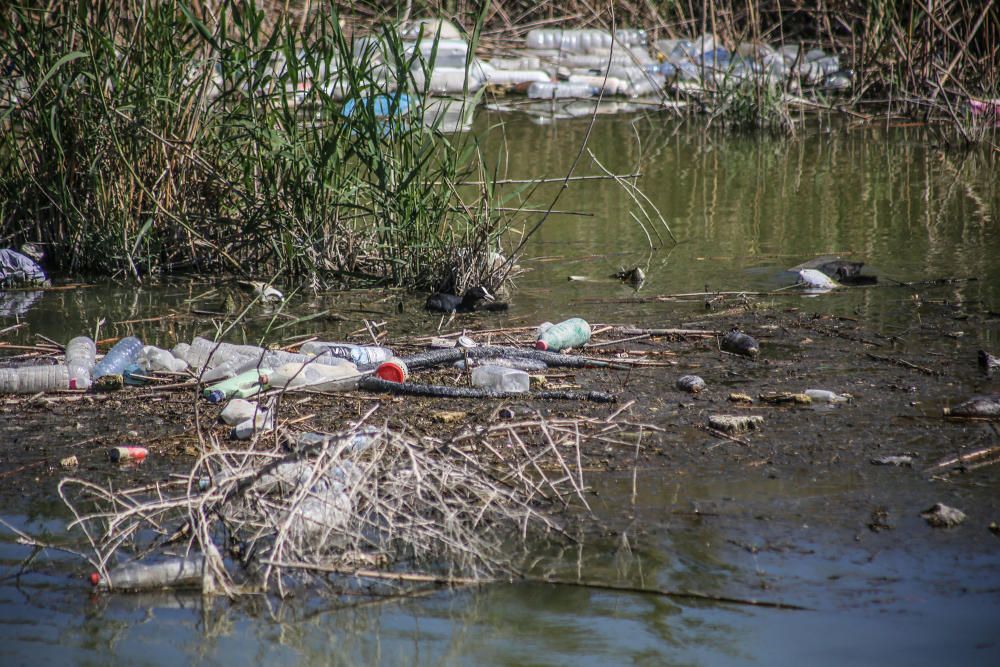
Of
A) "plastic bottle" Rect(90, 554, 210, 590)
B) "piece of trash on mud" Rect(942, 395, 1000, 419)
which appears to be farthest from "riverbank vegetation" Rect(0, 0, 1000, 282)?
"plastic bottle" Rect(90, 554, 210, 590)

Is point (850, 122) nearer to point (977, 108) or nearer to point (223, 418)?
point (977, 108)

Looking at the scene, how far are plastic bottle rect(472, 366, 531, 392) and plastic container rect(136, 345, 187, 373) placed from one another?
112cm

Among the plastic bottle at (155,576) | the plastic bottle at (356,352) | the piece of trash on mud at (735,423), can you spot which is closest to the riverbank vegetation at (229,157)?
the plastic bottle at (356,352)

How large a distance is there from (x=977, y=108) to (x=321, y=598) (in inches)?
358

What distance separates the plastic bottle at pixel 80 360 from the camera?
12.7 ft

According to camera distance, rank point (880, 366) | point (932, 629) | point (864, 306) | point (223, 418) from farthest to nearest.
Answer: point (864, 306) → point (880, 366) → point (223, 418) → point (932, 629)

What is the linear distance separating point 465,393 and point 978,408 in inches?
61.9

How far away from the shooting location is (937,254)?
5.61 meters

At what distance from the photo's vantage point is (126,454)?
3189 millimetres

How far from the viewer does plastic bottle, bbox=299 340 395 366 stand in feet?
12.8

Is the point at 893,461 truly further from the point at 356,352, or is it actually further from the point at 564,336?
the point at 356,352

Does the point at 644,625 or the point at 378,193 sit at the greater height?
the point at 378,193

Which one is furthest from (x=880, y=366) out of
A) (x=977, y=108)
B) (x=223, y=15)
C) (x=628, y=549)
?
(x=977, y=108)

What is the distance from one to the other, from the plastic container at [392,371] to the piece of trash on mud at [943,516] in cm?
179
